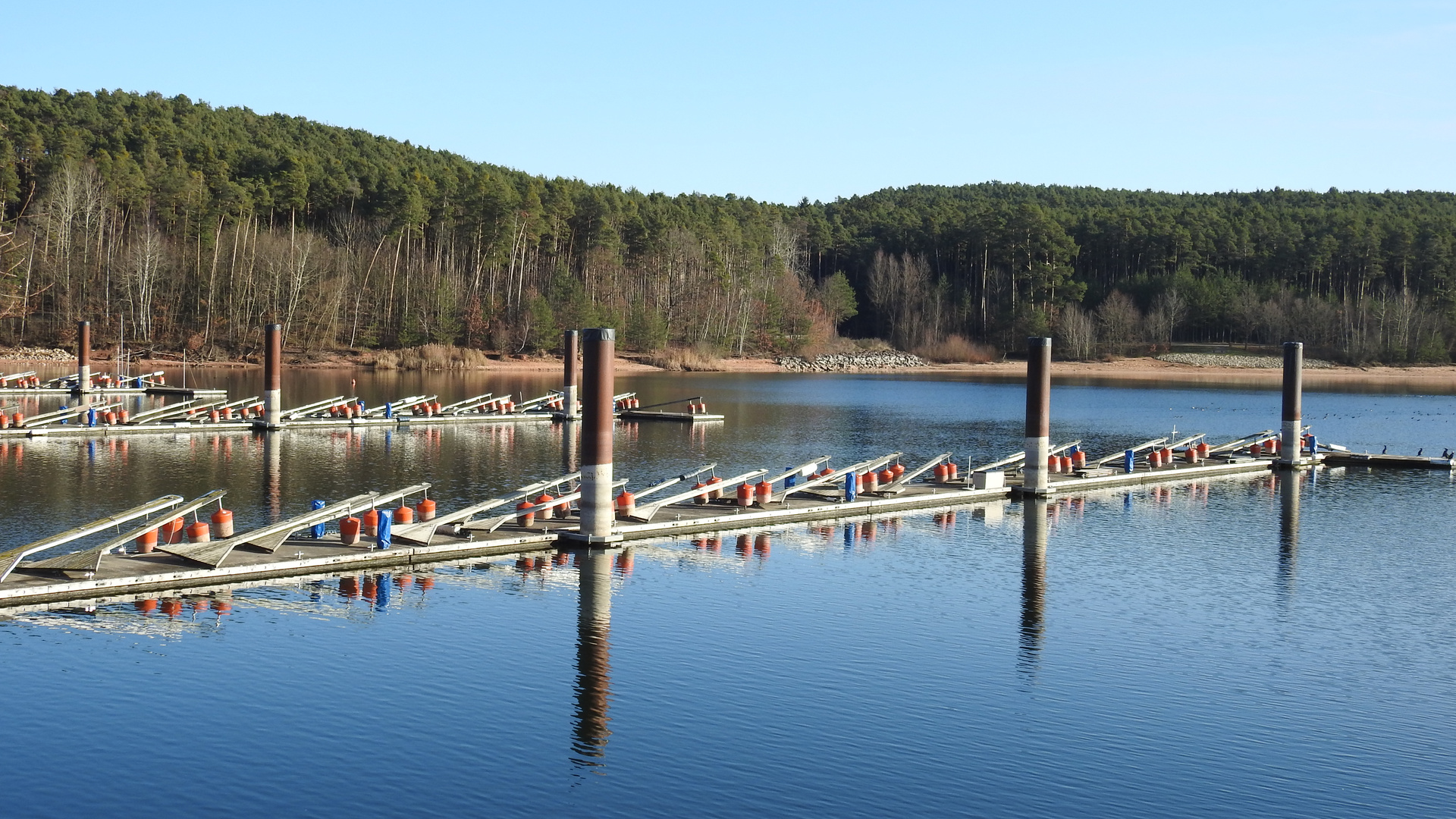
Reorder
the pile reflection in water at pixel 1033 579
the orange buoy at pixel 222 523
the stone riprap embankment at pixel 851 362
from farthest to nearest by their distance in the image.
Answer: the stone riprap embankment at pixel 851 362
the orange buoy at pixel 222 523
the pile reflection in water at pixel 1033 579

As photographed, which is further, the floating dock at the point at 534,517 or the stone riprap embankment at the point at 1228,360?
the stone riprap embankment at the point at 1228,360

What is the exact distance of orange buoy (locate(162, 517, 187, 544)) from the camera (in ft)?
84.0

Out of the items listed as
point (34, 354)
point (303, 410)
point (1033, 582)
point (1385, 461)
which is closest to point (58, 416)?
point (303, 410)

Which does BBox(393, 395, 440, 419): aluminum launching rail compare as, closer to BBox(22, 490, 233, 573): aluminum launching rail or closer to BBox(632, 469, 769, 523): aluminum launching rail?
BBox(632, 469, 769, 523): aluminum launching rail

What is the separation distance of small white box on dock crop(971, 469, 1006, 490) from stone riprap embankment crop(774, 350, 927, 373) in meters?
85.4

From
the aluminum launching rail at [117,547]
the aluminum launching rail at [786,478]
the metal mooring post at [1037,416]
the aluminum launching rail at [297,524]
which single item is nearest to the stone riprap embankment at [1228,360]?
the metal mooring post at [1037,416]

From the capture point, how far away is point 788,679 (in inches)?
738

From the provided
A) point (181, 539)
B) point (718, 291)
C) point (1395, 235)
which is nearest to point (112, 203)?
point (718, 291)

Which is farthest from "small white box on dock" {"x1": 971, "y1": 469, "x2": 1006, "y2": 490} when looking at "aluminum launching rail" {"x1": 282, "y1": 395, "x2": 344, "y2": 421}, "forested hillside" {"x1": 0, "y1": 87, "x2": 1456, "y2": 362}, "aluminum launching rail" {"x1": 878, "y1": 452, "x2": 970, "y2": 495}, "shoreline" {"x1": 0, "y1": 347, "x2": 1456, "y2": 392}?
"forested hillside" {"x1": 0, "y1": 87, "x2": 1456, "y2": 362}

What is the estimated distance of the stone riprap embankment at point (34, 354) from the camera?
3388 inches

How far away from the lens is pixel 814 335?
133 meters

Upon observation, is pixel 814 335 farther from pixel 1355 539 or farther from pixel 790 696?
pixel 790 696

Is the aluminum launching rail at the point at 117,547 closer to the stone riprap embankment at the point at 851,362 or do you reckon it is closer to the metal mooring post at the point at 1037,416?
the metal mooring post at the point at 1037,416

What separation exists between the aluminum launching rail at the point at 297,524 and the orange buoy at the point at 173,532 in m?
1.19
